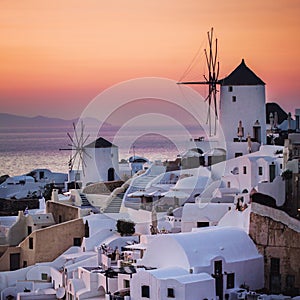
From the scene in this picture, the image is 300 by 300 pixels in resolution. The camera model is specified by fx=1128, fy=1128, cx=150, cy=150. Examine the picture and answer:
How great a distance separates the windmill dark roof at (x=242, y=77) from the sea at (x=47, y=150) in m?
28.6

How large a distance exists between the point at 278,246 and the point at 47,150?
101599 mm

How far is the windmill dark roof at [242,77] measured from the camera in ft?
108

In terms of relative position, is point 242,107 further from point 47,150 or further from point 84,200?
point 47,150

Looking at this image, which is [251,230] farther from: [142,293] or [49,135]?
[49,135]

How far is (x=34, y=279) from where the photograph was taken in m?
26.6

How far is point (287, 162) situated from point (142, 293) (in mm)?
6850

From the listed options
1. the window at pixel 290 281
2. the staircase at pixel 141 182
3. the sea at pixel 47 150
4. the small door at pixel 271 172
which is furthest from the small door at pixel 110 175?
the sea at pixel 47 150

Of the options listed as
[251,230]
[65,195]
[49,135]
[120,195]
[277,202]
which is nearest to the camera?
[251,230]

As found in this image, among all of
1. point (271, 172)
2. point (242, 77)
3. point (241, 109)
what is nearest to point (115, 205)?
point (271, 172)

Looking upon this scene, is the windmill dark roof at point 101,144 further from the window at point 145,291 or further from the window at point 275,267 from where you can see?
the window at point 145,291

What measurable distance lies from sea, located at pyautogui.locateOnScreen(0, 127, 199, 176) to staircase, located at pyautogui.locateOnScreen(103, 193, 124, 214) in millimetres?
30709

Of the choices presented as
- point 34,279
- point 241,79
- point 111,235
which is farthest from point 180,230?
point 241,79

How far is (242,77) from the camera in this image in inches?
1300

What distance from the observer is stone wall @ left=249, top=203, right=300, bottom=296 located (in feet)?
75.3
